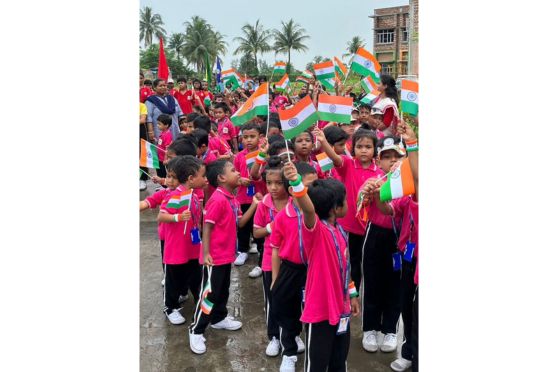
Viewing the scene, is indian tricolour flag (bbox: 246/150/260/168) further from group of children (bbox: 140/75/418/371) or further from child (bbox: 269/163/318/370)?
child (bbox: 269/163/318/370)

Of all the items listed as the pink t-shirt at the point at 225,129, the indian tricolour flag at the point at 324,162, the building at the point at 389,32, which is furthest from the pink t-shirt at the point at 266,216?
the building at the point at 389,32

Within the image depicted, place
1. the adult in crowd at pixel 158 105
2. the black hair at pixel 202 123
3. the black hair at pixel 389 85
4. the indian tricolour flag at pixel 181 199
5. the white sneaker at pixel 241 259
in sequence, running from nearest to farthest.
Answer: the indian tricolour flag at pixel 181 199 → the black hair at pixel 389 85 → the white sneaker at pixel 241 259 → the black hair at pixel 202 123 → the adult in crowd at pixel 158 105

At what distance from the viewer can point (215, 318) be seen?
3920 mm

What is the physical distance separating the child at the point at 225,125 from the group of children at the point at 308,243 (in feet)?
9.24

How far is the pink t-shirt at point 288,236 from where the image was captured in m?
2.80

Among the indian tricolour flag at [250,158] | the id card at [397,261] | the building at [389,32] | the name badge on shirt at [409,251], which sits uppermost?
the building at [389,32]

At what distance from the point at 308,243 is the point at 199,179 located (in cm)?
137

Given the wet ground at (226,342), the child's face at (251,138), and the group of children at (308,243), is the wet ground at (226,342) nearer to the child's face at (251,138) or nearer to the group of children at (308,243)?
the group of children at (308,243)

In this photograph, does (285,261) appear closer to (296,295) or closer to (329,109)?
(296,295)

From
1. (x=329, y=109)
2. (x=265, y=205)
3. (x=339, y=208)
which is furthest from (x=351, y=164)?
(x=339, y=208)

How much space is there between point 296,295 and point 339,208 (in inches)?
28.0

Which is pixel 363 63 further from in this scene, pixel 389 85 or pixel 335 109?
pixel 335 109

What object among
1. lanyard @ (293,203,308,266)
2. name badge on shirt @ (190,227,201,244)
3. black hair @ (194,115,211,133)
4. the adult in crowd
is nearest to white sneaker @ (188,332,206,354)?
name badge on shirt @ (190,227,201,244)

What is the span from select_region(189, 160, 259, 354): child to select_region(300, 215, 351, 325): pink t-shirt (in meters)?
1.11
